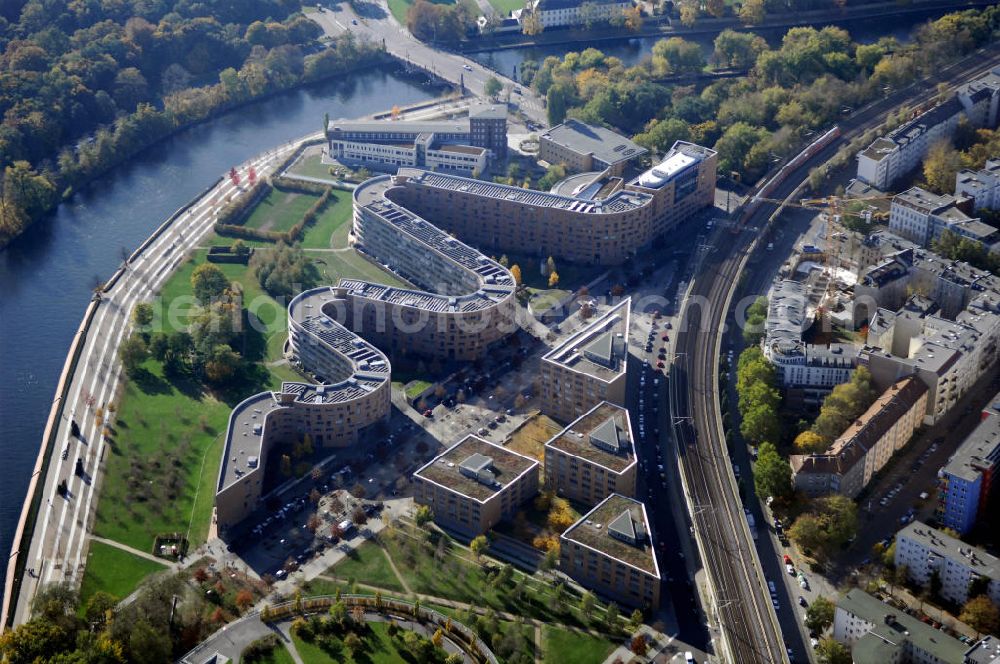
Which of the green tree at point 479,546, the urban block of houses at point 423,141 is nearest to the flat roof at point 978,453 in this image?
the green tree at point 479,546

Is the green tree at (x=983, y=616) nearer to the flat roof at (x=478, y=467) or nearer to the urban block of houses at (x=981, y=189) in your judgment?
the flat roof at (x=478, y=467)

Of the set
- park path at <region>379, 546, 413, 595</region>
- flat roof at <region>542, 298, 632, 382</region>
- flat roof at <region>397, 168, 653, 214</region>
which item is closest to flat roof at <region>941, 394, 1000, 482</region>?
flat roof at <region>542, 298, 632, 382</region>

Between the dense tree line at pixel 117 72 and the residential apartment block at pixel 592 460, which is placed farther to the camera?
the dense tree line at pixel 117 72

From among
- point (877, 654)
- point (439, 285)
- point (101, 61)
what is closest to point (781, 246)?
point (439, 285)

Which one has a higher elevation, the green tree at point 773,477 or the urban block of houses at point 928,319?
the urban block of houses at point 928,319

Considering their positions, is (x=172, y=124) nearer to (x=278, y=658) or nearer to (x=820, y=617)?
(x=278, y=658)

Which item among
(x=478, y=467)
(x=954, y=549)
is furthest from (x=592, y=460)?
(x=954, y=549)

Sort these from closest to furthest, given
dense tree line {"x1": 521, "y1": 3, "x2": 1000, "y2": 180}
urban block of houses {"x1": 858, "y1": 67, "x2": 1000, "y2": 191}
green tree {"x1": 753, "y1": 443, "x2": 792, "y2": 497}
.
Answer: green tree {"x1": 753, "y1": 443, "x2": 792, "y2": 497} → urban block of houses {"x1": 858, "y1": 67, "x2": 1000, "y2": 191} → dense tree line {"x1": 521, "y1": 3, "x2": 1000, "y2": 180}

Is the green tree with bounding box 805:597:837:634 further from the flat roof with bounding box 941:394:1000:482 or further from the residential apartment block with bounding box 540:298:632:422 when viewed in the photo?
the residential apartment block with bounding box 540:298:632:422
